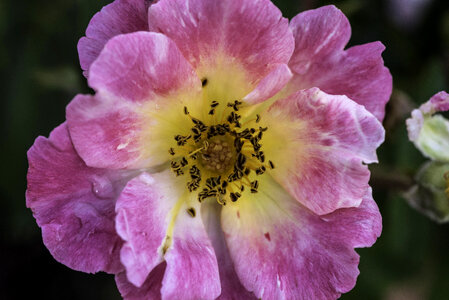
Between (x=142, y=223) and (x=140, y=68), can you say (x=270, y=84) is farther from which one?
(x=142, y=223)

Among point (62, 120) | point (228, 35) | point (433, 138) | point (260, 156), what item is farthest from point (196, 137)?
point (62, 120)

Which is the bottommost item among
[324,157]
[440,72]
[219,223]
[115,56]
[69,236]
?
[440,72]

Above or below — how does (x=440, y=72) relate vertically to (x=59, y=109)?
below

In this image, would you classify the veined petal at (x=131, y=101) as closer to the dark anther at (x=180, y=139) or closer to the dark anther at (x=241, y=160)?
the dark anther at (x=180, y=139)

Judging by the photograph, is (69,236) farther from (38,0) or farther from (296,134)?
(38,0)

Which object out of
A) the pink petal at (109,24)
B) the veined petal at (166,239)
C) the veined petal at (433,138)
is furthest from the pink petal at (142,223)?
the veined petal at (433,138)

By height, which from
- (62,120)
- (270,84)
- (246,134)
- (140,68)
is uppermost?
(140,68)

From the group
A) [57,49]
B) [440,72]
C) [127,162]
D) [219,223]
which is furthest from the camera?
[57,49]

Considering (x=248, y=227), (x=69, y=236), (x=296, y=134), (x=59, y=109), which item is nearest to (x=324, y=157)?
(x=296, y=134)
